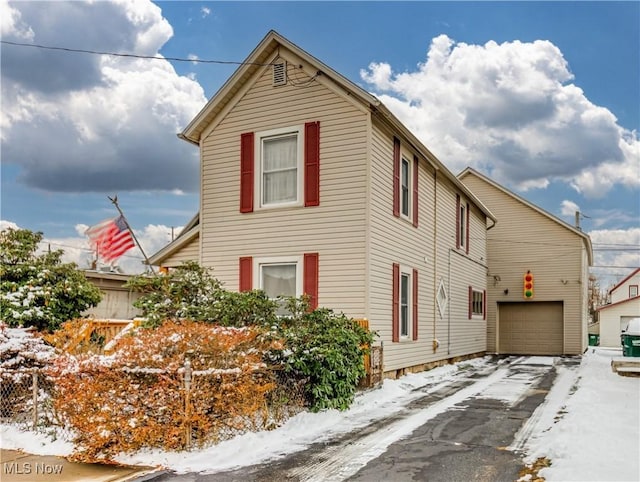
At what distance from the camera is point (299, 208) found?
12.4m

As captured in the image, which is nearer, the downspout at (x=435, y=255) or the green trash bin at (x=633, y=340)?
the downspout at (x=435, y=255)

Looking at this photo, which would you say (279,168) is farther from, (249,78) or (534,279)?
(534,279)

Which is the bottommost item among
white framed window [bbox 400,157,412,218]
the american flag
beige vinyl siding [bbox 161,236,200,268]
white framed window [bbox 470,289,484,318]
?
white framed window [bbox 470,289,484,318]

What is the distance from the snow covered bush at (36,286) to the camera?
10.5m

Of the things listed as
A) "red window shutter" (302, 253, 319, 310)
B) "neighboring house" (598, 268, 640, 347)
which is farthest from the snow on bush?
"neighboring house" (598, 268, 640, 347)

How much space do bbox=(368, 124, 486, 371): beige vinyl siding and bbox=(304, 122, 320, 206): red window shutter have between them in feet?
3.94

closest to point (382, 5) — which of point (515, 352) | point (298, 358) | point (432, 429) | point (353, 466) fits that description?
point (298, 358)

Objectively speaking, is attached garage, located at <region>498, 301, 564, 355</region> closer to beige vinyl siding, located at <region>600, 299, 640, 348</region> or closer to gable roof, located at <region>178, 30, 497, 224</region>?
gable roof, located at <region>178, 30, 497, 224</region>

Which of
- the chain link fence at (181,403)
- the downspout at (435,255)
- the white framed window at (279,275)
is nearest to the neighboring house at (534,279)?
the downspout at (435,255)

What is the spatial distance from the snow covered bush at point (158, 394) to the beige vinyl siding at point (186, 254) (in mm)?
7093

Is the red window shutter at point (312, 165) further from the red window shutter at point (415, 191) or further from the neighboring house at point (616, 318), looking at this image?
the neighboring house at point (616, 318)

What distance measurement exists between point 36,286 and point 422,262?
9196 millimetres

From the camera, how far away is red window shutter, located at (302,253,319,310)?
39.3ft

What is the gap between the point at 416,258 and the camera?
14.7 meters
